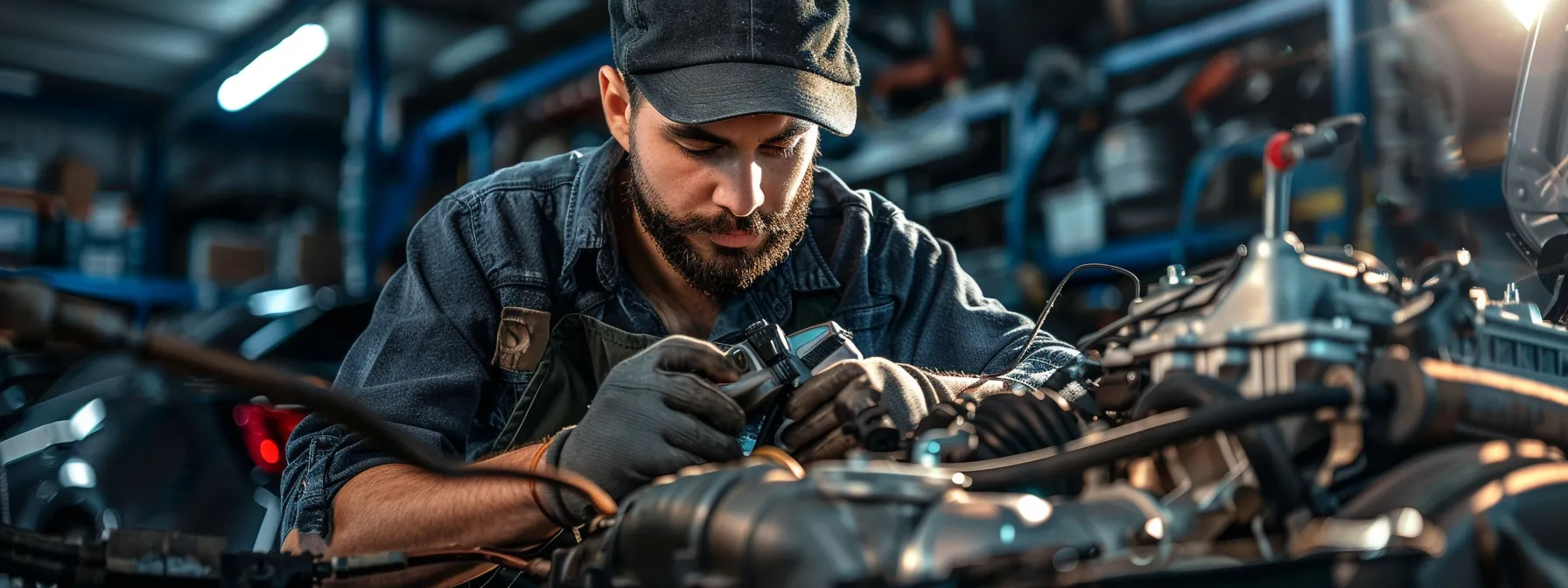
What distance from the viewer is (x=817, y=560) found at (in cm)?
57

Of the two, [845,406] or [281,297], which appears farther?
[281,297]

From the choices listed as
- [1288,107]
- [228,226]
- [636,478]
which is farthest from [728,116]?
[228,226]

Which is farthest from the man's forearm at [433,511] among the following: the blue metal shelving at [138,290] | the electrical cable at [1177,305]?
the blue metal shelving at [138,290]

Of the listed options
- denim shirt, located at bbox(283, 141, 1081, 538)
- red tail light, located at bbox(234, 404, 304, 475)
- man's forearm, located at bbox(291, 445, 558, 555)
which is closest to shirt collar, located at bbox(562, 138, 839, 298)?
denim shirt, located at bbox(283, 141, 1081, 538)

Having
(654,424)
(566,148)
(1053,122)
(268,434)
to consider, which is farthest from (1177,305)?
(566,148)

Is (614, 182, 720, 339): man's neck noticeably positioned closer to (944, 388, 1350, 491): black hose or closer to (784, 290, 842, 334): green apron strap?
(784, 290, 842, 334): green apron strap

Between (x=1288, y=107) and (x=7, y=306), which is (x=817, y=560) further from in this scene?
(x=1288, y=107)

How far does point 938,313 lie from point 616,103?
0.55 meters

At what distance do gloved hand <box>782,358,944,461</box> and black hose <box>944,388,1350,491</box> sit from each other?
188 millimetres

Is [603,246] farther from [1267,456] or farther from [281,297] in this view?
[281,297]

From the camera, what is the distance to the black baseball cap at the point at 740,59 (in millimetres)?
1318

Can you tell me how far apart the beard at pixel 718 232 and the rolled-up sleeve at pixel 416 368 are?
237 mm

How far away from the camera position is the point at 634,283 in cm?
159

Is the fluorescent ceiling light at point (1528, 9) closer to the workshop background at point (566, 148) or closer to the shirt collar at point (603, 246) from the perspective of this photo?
the workshop background at point (566, 148)
